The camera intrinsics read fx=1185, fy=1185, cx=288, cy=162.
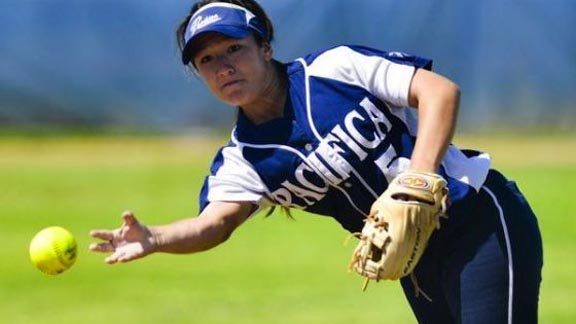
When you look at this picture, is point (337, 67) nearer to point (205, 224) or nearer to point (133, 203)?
point (205, 224)

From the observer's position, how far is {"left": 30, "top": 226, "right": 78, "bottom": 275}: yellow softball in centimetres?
366

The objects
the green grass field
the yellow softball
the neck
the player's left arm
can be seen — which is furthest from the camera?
the green grass field

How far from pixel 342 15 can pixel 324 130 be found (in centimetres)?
1158

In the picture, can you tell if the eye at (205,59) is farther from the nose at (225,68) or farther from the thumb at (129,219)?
the thumb at (129,219)

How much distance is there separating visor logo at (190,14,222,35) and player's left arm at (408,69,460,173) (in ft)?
1.91

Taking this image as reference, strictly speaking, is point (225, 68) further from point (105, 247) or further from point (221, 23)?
point (105, 247)

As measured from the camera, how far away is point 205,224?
11.0 feet

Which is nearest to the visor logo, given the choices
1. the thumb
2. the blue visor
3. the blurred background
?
the blue visor

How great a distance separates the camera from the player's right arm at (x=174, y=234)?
124 inches

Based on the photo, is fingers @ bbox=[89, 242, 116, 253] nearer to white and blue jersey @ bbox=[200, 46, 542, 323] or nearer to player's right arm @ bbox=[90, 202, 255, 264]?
player's right arm @ bbox=[90, 202, 255, 264]

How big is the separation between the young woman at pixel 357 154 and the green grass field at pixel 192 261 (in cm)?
282

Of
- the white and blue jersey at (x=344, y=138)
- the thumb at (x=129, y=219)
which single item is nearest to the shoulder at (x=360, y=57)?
the white and blue jersey at (x=344, y=138)

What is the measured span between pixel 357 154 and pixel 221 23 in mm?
500

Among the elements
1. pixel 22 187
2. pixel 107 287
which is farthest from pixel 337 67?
pixel 22 187
